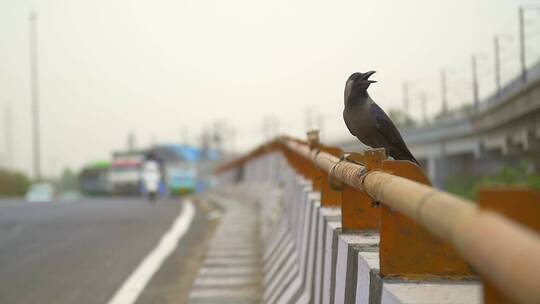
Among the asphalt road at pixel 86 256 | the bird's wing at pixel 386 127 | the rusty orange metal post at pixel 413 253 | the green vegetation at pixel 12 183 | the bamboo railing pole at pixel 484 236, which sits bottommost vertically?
the green vegetation at pixel 12 183

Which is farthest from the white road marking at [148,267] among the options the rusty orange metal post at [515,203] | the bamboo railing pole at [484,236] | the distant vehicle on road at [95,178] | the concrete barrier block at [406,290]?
the distant vehicle on road at [95,178]

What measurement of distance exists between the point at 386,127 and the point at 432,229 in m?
2.23

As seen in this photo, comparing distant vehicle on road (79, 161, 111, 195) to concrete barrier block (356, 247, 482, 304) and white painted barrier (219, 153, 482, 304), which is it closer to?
white painted barrier (219, 153, 482, 304)

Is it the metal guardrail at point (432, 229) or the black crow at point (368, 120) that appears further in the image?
the black crow at point (368, 120)

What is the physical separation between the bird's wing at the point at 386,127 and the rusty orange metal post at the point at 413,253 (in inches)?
42.7

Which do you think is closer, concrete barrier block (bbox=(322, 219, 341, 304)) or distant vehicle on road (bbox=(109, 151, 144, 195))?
concrete barrier block (bbox=(322, 219, 341, 304))

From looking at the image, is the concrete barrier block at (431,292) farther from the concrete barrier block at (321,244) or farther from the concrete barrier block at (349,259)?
the concrete barrier block at (321,244)

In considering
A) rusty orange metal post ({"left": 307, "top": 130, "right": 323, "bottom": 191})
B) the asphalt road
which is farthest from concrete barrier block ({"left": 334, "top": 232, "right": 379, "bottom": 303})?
the asphalt road

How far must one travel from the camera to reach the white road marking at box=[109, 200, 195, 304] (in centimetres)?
739

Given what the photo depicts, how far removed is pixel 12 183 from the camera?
225 feet

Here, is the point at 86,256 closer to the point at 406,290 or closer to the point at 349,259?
the point at 349,259

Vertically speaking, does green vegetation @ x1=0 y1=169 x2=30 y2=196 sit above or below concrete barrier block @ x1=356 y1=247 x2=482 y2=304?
below

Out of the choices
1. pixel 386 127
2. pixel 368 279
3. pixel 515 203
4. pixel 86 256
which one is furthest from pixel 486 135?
pixel 515 203

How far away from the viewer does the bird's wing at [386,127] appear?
3961 millimetres
